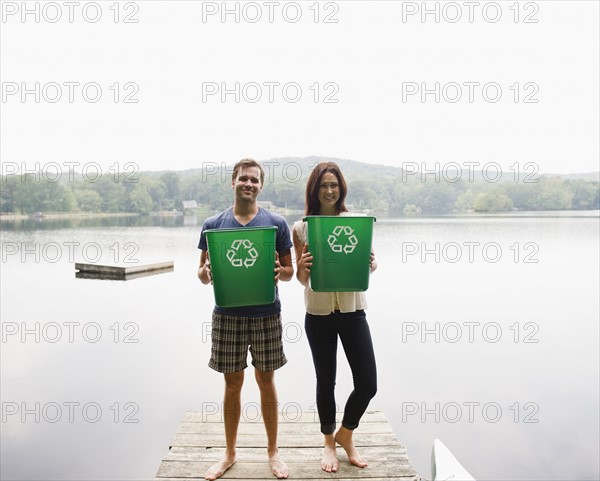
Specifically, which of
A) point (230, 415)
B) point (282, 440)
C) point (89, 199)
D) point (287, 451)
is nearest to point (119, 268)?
point (282, 440)

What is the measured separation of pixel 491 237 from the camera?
25359mm

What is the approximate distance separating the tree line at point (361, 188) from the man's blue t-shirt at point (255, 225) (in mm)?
7856

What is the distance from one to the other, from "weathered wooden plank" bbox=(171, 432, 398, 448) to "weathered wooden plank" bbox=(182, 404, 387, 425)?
17 cm

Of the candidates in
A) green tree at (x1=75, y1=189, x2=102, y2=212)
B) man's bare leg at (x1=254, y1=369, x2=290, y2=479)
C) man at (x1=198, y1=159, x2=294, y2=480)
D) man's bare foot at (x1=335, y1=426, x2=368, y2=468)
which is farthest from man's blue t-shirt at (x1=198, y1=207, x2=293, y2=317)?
green tree at (x1=75, y1=189, x2=102, y2=212)

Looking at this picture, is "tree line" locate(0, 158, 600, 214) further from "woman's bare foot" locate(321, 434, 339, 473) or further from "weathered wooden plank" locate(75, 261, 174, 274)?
"woman's bare foot" locate(321, 434, 339, 473)

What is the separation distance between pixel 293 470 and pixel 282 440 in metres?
0.30

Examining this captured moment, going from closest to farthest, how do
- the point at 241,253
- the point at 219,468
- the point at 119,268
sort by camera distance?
the point at 241,253, the point at 219,468, the point at 119,268

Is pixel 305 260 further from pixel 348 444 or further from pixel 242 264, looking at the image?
pixel 348 444

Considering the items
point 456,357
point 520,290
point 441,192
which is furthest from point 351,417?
point 441,192

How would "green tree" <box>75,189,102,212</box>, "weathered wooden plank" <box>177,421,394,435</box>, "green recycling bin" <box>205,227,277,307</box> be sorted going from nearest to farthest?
"green recycling bin" <box>205,227,277,307</box> → "weathered wooden plank" <box>177,421,394,435</box> → "green tree" <box>75,189,102,212</box>

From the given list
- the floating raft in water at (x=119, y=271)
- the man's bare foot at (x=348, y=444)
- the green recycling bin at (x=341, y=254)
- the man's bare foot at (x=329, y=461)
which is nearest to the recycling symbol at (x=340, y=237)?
the green recycling bin at (x=341, y=254)

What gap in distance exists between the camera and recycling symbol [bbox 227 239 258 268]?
6.86ft

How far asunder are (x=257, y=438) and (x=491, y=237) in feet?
81.4

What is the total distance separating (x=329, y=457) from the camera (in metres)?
2.39
